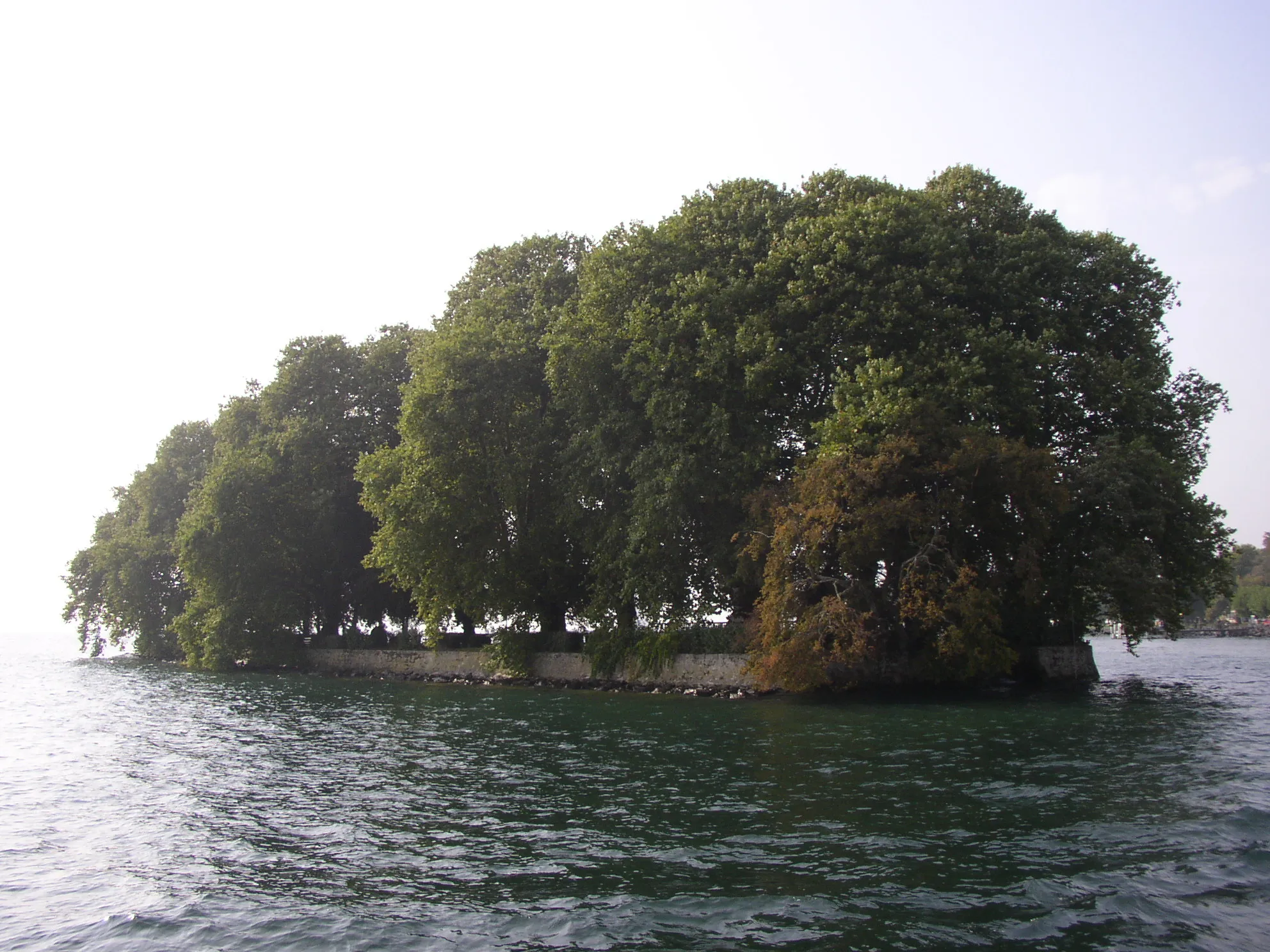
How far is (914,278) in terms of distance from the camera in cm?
3466

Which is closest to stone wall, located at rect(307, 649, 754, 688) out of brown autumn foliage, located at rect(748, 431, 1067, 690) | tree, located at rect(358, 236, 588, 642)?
tree, located at rect(358, 236, 588, 642)

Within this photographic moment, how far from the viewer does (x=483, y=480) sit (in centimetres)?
4447

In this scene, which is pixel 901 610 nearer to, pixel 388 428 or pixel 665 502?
pixel 665 502

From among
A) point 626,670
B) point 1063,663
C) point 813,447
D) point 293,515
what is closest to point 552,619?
point 626,670

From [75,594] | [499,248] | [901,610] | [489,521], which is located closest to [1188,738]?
[901,610]

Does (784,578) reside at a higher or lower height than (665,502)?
lower

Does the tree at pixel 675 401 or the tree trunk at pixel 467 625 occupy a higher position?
the tree at pixel 675 401

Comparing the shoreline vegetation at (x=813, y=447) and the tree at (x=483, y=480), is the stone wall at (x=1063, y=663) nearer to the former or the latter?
the shoreline vegetation at (x=813, y=447)

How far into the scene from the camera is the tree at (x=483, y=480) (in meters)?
43.9

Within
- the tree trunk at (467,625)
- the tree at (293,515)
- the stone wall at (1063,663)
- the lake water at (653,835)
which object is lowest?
the lake water at (653,835)

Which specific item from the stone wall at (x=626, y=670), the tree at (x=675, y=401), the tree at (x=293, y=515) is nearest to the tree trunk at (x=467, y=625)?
the stone wall at (x=626, y=670)

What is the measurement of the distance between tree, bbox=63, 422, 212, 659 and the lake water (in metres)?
44.7

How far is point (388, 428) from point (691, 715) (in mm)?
35042

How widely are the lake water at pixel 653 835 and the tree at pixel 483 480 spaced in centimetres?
1814
